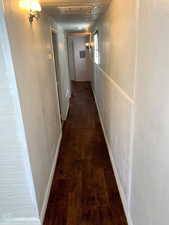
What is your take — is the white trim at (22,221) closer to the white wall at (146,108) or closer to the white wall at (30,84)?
the white wall at (30,84)

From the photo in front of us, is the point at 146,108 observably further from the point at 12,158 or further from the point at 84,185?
the point at 84,185

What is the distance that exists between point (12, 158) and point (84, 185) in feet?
3.67

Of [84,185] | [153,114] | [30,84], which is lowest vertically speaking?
[84,185]

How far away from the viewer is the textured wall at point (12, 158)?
1.33 m

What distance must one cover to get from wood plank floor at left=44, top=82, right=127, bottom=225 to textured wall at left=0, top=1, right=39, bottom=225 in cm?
33

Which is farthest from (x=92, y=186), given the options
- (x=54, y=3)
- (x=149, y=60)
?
(x=54, y=3)

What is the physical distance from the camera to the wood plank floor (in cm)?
190

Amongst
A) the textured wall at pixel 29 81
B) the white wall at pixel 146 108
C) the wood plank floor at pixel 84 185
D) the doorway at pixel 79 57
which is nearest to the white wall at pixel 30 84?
the textured wall at pixel 29 81

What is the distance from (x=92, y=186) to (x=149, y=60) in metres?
1.78

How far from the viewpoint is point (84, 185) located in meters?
2.33

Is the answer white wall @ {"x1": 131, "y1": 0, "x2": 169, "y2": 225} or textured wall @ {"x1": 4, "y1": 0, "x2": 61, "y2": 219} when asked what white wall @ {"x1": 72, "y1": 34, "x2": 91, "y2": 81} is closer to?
textured wall @ {"x1": 4, "y1": 0, "x2": 61, "y2": 219}

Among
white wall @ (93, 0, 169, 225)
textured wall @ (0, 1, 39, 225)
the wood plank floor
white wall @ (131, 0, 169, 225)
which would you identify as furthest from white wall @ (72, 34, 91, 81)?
white wall @ (131, 0, 169, 225)

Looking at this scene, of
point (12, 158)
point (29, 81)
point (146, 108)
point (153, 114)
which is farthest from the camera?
point (29, 81)

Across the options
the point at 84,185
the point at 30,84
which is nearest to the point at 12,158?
the point at 30,84
